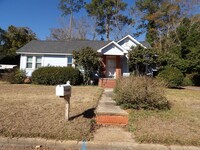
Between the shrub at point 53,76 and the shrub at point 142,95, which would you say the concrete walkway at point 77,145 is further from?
the shrub at point 53,76

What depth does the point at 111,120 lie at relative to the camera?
242 inches

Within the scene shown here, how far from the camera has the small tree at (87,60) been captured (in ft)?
56.5

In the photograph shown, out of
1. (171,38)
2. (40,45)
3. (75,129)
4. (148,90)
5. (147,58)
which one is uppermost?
(171,38)

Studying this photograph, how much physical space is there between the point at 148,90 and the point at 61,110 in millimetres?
3012

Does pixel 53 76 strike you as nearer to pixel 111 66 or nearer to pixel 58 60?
pixel 58 60

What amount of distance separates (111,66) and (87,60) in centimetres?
365

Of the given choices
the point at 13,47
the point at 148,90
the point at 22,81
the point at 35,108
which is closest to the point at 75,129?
the point at 35,108

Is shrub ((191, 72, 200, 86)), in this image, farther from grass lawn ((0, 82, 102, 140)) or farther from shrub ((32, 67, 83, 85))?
grass lawn ((0, 82, 102, 140))

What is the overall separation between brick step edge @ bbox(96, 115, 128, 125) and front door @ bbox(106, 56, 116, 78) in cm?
1421

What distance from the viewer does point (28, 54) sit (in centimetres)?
2053

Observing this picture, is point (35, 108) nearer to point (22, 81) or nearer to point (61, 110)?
point (61, 110)

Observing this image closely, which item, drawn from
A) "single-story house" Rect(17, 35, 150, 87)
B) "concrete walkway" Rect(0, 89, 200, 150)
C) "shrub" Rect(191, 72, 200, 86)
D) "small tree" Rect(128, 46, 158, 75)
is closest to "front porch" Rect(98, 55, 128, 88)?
"single-story house" Rect(17, 35, 150, 87)

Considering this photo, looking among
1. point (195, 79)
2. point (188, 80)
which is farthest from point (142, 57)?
point (195, 79)

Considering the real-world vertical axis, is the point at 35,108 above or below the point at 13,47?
below
